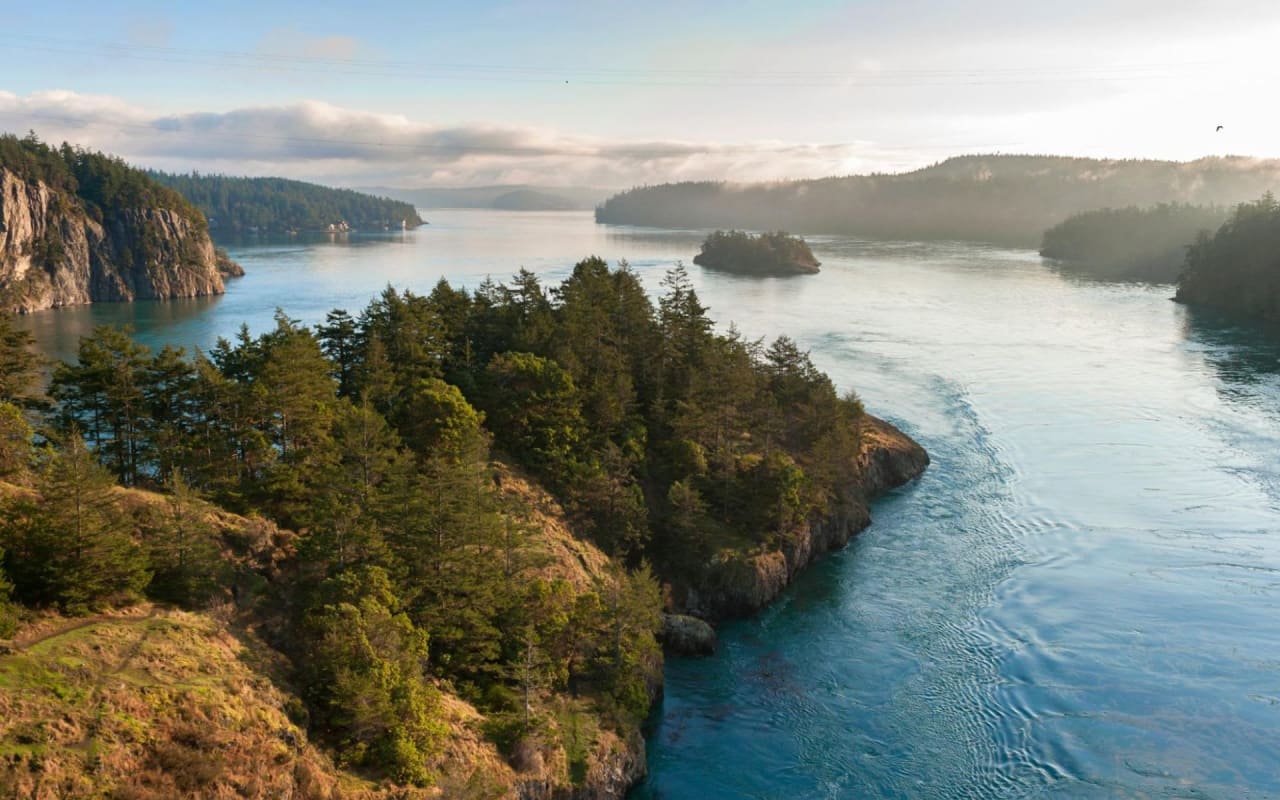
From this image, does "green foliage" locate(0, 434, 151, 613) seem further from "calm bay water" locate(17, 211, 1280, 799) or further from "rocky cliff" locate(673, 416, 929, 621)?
"rocky cliff" locate(673, 416, 929, 621)

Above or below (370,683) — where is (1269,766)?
below

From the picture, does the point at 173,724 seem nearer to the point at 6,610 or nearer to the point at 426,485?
the point at 6,610

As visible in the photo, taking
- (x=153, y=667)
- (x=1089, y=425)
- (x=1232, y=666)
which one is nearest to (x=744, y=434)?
(x=1232, y=666)

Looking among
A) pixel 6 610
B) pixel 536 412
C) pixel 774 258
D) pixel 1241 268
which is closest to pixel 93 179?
pixel 774 258

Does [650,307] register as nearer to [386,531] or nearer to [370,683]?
[386,531]

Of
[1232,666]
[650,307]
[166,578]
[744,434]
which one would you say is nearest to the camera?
[166,578]

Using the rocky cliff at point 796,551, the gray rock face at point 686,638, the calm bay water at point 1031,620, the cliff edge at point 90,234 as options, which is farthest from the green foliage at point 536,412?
the cliff edge at point 90,234
